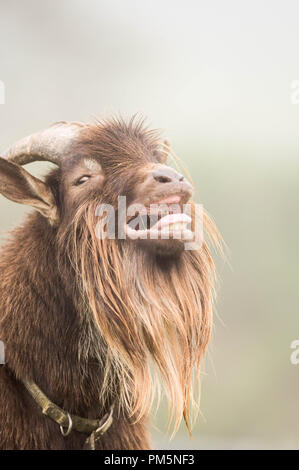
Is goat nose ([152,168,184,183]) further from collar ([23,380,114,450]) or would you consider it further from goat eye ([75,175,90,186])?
collar ([23,380,114,450])

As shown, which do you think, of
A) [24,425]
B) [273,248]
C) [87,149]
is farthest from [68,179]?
[273,248]

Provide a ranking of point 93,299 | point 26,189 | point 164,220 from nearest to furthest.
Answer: point 164,220 < point 93,299 < point 26,189

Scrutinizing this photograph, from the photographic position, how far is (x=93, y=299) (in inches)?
103

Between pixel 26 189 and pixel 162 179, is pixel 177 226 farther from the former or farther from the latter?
pixel 26 189

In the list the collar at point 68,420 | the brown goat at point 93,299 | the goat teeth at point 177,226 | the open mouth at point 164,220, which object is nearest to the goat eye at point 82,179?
the brown goat at point 93,299

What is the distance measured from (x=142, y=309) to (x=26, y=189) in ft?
2.41

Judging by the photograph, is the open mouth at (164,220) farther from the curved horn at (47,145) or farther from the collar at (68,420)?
the collar at (68,420)

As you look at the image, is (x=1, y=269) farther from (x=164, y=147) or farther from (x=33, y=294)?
(x=164, y=147)

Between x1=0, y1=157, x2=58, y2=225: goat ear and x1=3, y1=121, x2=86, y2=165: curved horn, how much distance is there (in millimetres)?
147

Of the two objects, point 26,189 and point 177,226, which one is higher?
point 26,189

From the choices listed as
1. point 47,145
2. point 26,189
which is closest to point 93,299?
point 26,189

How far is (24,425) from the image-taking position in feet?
8.71

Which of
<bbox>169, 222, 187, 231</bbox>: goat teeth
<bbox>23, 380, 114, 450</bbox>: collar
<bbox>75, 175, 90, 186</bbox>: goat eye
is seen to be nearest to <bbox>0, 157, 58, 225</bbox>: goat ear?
<bbox>75, 175, 90, 186</bbox>: goat eye

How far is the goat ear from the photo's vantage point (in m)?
2.64
